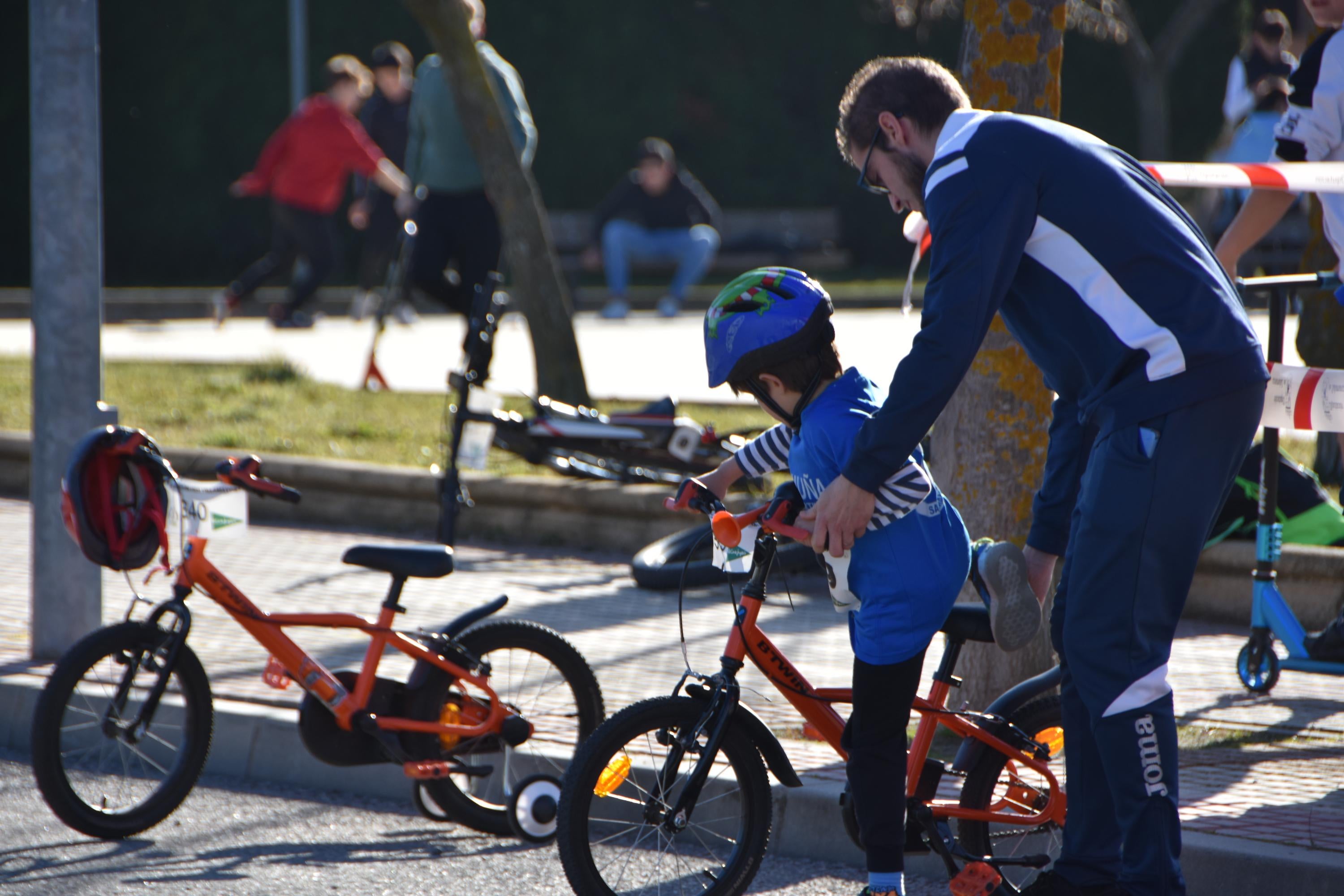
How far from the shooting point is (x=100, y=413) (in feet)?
17.7

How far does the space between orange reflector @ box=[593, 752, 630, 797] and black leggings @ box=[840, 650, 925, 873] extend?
47 cm

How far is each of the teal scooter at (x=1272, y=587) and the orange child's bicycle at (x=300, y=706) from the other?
6.94ft

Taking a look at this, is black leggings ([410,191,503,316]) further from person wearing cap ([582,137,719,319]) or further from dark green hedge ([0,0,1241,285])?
dark green hedge ([0,0,1241,285])

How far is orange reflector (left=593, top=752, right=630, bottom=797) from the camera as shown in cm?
352

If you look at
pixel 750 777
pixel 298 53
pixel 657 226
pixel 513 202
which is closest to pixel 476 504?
pixel 513 202

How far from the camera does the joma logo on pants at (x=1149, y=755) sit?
3121mm

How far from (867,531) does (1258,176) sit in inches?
72.7

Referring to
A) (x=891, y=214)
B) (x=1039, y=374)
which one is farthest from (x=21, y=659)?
(x=891, y=214)

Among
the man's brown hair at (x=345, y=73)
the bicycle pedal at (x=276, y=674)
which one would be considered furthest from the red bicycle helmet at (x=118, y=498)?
the man's brown hair at (x=345, y=73)

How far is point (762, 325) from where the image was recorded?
3.33 meters

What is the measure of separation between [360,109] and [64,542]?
1523 cm

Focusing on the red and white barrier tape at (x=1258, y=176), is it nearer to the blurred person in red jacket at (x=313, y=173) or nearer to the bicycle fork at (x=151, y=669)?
the bicycle fork at (x=151, y=669)

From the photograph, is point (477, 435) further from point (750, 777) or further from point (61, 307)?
point (750, 777)

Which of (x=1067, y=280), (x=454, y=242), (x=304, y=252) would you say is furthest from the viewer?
(x=304, y=252)
